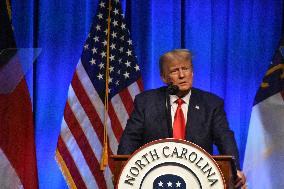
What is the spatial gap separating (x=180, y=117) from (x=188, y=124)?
0.06m

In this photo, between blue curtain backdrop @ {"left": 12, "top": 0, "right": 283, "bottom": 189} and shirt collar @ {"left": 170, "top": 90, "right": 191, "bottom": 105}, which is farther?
blue curtain backdrop @ {"left": 12, "top": 0, "right": 283, "bottom": 189}

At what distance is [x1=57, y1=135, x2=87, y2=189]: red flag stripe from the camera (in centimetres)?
415

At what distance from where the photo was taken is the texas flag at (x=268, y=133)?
13.0ft

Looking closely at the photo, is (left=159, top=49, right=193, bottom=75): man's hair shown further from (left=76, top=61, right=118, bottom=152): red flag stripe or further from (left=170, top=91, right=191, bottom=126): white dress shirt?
(left=76, top=61, right=118, bottom=152): red flag stripe

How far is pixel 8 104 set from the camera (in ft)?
11.8

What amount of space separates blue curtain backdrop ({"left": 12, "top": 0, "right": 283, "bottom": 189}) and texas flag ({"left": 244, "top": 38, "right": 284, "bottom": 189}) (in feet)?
0.82

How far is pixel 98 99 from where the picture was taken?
4.21 meters

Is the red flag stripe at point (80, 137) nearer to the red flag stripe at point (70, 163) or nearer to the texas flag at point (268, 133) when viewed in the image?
the red flag stripe at point (70, 163)

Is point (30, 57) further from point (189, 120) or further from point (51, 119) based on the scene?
A: point (51, 119)

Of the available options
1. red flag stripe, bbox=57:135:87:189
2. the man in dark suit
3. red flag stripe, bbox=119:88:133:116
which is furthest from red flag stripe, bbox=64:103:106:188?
the man in dark suit

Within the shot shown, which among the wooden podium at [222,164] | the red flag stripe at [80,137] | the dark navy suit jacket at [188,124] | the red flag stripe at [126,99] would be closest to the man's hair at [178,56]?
the dark navy suit jacket at [188,124]

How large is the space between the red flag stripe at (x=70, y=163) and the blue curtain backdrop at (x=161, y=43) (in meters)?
0.26

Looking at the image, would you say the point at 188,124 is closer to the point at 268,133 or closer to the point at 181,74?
the point at 181,74

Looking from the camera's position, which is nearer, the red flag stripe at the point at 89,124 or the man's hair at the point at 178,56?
the man's hair at the point at 178,56
